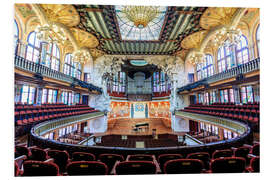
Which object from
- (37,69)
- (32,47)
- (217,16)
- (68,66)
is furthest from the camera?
(68,66)

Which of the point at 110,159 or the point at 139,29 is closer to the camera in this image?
the point at 110,159

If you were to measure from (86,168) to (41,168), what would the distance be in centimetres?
59

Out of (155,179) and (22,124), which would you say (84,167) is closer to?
(155,179)

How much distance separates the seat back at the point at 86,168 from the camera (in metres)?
1.63

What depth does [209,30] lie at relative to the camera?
10016 mm

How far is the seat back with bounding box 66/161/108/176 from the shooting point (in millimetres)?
1626

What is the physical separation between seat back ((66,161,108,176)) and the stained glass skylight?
372 inches

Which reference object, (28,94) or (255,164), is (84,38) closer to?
(28,94)

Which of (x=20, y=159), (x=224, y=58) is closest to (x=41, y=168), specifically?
(x=20, y=159)

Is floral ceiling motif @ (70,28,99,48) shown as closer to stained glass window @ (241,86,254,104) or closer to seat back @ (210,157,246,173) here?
seat back @ (210,157,246,173)

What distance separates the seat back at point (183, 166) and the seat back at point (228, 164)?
24cm

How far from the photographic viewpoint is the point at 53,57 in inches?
411

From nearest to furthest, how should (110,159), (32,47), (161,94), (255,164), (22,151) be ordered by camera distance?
(255,164)
(110,159)
(22,151)
(32,47)
(161,94)
